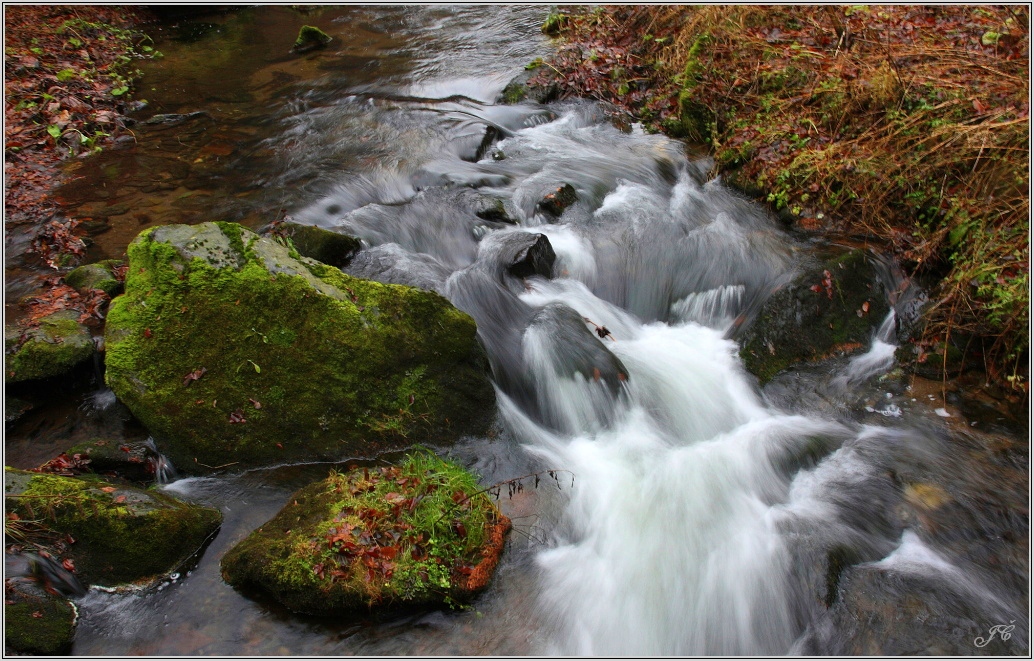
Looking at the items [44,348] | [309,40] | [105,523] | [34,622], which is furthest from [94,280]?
[309,40]

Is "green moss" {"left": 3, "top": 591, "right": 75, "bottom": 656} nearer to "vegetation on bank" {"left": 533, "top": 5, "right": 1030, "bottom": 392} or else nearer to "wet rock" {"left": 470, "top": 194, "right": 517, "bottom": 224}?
"wet rock" {"left": 470, "top": 194, "right": 517, "bottom": 224}

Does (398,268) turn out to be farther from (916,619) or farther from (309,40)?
(309,40)

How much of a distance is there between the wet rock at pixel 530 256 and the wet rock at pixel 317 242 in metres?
1.72

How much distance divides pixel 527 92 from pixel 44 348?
8449mm

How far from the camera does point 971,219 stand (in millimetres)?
6348

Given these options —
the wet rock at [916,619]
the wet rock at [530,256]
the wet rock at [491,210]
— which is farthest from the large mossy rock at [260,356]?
the wet rock at [491,210]

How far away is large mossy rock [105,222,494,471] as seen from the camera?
482cm

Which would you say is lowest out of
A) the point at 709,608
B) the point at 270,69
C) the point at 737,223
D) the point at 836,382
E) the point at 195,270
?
the point at 709,608

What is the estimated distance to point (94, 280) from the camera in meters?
6.20

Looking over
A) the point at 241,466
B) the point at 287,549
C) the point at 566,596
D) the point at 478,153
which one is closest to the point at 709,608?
the point at 566,596

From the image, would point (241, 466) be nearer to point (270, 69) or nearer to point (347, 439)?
point (347, 439)

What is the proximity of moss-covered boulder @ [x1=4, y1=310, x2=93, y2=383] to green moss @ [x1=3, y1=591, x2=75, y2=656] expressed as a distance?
2.15m

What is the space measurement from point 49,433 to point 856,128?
8.54 meters

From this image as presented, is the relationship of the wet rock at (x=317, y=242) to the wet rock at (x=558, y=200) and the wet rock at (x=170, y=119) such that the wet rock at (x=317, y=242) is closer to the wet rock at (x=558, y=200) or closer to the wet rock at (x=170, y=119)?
the wet rock at (x=558, y=200)
